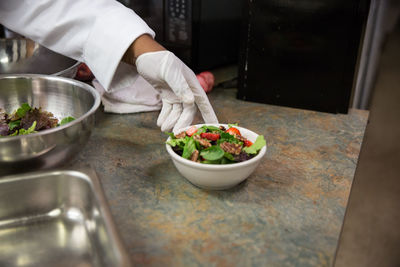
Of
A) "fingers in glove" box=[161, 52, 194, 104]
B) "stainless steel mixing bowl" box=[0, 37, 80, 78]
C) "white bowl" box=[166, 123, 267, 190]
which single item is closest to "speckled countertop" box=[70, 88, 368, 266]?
"white bowl" box=[166, 123, 267, 190]

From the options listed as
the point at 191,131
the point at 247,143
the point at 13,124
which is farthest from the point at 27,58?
the point at 247,143

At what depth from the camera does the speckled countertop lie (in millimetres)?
633

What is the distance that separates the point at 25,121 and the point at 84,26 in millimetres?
312

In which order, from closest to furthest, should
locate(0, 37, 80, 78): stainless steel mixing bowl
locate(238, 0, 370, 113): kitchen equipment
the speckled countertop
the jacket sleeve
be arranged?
the speckled countertop < the jacket sleeve < locate(238, 0, 370, 113): kitchen equipment < locate(0, 37, 80, 78): stainless steel mixing bowl

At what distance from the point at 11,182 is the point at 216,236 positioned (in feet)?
1.19

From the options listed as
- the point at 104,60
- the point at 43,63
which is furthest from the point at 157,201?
the point at 43,63

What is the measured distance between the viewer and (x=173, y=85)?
0.90 metres

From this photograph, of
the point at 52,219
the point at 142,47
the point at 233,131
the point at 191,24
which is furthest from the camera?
the point at 191,24

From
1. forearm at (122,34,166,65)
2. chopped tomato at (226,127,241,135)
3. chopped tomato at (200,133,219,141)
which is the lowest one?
chopped tomato at (226,127,241,135)

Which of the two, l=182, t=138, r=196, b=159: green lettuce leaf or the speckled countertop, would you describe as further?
l=182, t=138, r=196, b=159: green lettuce leaf

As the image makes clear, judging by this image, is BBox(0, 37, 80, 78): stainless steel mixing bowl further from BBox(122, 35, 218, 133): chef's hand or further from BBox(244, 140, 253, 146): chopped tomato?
BBox(244, 140, 253, 146): chopped tomato

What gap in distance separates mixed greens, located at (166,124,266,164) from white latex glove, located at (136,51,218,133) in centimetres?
11

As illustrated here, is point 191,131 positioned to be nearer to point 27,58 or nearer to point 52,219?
point 52,219

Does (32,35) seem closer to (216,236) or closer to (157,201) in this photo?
(157,201)
